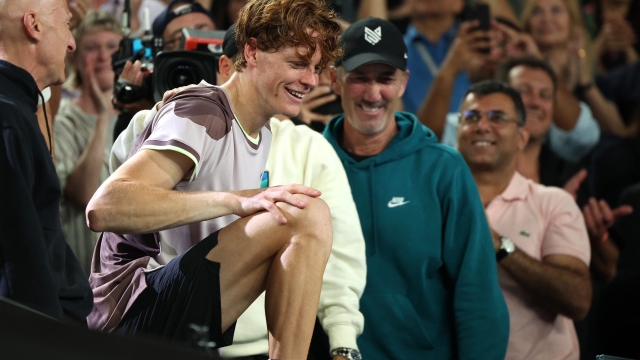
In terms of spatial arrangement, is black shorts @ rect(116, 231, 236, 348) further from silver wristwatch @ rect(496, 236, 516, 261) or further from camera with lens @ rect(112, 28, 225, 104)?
silver wristwatch @ rect(496, 236, 516, 261)

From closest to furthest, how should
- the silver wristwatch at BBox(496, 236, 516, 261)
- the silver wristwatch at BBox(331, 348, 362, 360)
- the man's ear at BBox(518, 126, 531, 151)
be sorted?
the silver wristwatch at BBox(331, 348, 362, 360) < the silver wristwatch at BBox(496, 236, 516, 261) < the man's ear at BBox(518, 126, 531, 151)

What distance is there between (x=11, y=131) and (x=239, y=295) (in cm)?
70

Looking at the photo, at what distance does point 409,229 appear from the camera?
312cm

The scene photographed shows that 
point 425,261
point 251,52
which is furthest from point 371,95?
point 251,52

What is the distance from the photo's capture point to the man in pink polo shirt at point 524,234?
341cm

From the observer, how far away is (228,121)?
7.69ft

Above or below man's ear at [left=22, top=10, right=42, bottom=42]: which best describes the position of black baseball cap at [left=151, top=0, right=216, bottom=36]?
above

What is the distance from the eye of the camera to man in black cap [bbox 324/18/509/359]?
10.0 ft

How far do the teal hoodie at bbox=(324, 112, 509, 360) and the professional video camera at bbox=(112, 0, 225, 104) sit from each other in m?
0.65

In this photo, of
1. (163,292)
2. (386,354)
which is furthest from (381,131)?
(163,292)

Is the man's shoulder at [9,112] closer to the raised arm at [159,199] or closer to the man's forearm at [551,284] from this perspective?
the raised arm at [159,199]

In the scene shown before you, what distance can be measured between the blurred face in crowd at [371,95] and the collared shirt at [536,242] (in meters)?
0.67

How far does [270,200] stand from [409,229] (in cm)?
103

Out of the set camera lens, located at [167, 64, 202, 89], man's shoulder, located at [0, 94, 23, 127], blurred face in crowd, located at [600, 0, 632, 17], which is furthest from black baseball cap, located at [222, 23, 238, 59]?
blurred face in crowd, located at [600, 0, 632, 17]
